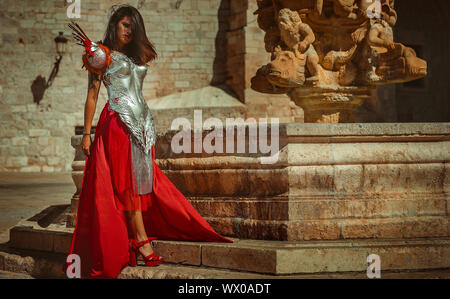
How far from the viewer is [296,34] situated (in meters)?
4.49

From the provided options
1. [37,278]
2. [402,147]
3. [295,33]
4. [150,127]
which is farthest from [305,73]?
Answer: [37,278]

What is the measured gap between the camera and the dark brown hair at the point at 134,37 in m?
3.26

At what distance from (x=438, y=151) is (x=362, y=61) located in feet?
4.56

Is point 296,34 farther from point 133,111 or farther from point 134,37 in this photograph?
point 133,111

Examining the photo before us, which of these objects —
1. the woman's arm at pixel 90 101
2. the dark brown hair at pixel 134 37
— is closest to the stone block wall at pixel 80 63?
the dark brown hair at pixel 134 37

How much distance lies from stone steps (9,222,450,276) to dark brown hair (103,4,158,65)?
1.10 metres

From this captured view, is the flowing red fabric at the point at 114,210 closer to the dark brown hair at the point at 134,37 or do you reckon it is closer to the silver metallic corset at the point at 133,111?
the silver metallic corset at the point at 133,111

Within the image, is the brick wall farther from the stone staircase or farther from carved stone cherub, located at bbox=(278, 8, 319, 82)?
the stone staircase

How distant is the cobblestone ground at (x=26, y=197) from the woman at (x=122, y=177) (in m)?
1.95

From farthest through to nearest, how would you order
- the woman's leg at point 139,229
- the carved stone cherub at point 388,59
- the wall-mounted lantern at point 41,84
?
the wall-mounted lantern at point 41,84, the carved stone cherub at point 388,59, the woman's leg at point 139,229

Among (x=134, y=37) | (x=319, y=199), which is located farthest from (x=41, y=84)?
(x=319, y=199)

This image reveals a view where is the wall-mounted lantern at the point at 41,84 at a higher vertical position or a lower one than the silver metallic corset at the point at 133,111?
higher

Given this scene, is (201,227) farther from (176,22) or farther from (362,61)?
(176,22)
